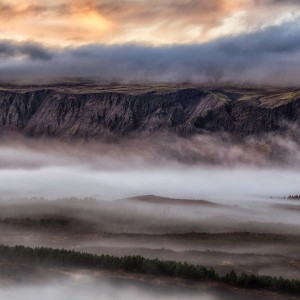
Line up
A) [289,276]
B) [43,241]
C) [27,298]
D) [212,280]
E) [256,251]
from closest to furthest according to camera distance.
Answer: [27,298] → [212,280] → [289,276] → [256,251] → [43,241]

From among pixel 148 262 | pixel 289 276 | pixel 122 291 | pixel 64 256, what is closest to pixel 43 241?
pixel 64 256

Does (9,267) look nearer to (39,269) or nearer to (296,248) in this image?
(39,269)

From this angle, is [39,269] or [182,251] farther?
[182,251]

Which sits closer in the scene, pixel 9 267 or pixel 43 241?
pixel 9 267

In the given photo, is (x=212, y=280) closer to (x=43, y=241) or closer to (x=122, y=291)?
(x=122, y=291)

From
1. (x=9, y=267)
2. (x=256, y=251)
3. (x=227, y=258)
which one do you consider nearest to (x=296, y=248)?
(x=256, y=251)

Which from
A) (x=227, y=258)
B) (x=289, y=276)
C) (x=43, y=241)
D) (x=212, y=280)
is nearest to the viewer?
(x=212, y=280)
